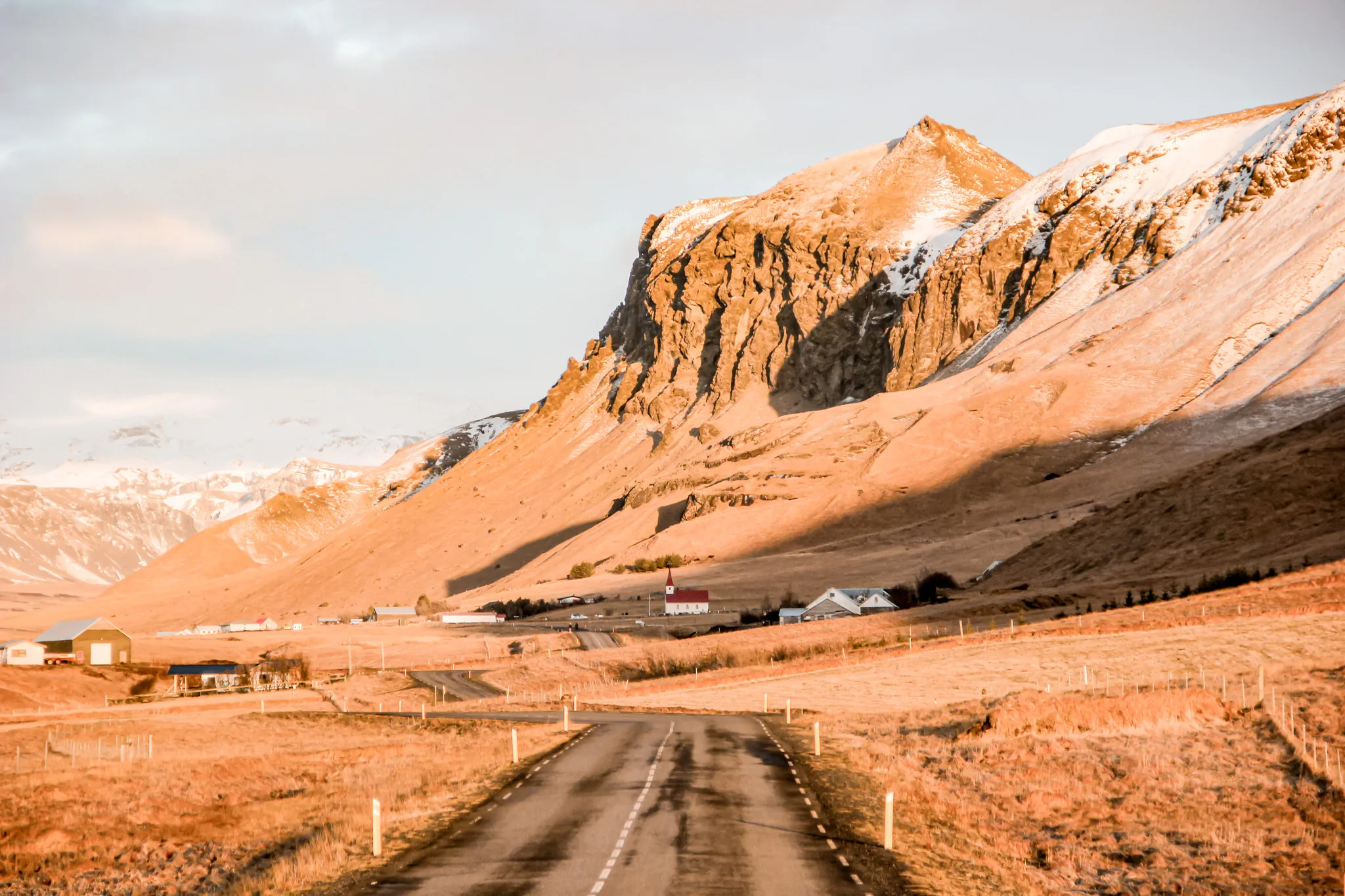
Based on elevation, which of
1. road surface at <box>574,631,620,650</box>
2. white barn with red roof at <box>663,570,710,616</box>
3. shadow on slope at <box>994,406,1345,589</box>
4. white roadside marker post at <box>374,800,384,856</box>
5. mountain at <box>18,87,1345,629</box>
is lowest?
white roadside marker post at <box>374,800,384,856</box>

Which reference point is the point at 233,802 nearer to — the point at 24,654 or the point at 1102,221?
the point at 24,654

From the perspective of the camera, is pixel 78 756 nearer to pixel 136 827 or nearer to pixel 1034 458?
pixel 136 827

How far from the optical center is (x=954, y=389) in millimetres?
148375

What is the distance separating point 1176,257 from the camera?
146 meters

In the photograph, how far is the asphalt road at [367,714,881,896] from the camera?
18.2m

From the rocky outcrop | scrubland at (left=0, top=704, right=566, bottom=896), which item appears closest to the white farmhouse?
scrubland at (left=0, top=704, right=566, bottom=896)

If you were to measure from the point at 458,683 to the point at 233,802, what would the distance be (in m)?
40.7

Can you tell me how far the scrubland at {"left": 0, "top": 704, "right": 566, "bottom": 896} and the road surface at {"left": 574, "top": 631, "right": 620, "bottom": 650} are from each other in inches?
1293

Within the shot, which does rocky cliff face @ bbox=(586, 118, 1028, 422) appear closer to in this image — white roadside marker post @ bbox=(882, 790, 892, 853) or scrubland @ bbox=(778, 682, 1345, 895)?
scrubland @ bbox=(778, 682, 1345, 895)

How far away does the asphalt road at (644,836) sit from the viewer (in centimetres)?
1817

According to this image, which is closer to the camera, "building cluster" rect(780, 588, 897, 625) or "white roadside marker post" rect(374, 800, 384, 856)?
"white roadside marker post" rect(374, 800, 384, 856)

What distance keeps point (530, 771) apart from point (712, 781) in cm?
531

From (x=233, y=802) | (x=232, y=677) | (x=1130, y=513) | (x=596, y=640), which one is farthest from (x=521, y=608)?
(x=233, y=802)

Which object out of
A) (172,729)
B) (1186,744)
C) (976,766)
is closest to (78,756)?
(172,729)
